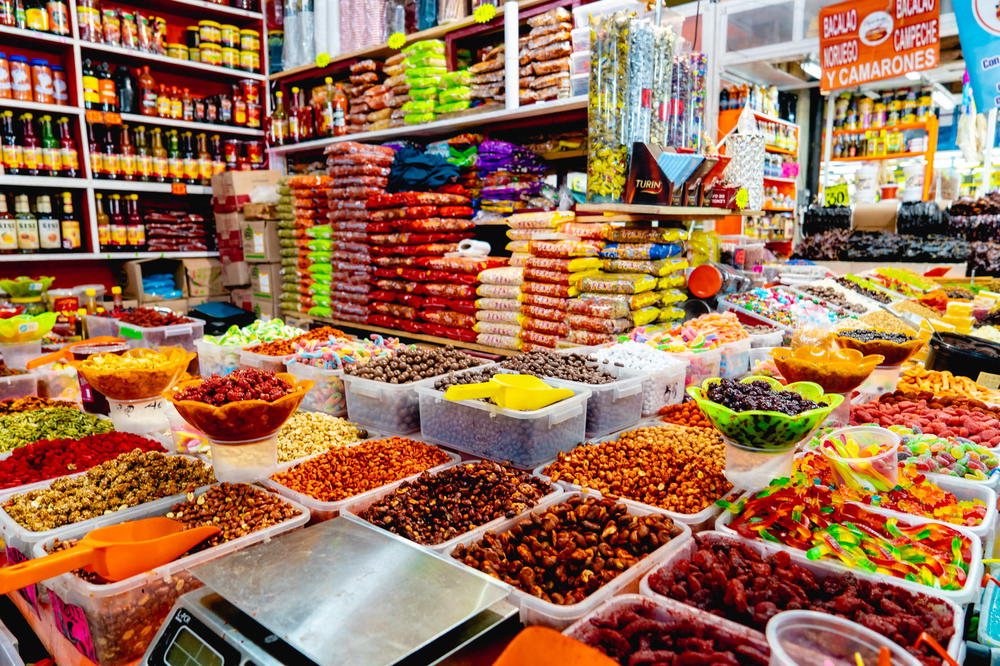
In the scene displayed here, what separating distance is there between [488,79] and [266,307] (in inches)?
91.9

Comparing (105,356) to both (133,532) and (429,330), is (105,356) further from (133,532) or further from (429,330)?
(429,330)

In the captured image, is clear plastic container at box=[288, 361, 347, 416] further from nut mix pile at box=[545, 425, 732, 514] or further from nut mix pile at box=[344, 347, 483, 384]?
nut mix pile at box=[545, 425, 732, 514]

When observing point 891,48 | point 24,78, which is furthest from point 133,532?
point 891,48

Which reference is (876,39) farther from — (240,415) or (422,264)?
(240,415)

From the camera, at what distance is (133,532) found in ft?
3.45

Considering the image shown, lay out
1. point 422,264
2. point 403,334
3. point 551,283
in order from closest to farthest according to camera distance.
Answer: point 551,283
point 422,264
point 403,334

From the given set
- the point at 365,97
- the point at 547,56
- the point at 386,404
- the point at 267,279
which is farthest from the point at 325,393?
the point at 267,279

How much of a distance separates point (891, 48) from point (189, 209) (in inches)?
195

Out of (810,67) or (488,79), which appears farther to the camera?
(810,67)

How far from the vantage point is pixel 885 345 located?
1.74 m

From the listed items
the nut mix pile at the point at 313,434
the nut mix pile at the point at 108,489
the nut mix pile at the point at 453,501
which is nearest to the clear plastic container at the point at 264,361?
the nut mix pile at the point at 313,434

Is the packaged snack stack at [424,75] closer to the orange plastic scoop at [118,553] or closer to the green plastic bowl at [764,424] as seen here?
the green plastic bowl at [764,424]

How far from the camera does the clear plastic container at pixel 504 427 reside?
1.45m

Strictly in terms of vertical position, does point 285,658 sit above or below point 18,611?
above
